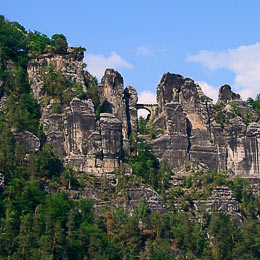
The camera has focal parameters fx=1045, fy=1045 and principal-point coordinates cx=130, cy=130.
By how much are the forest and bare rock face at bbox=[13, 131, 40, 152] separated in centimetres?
55

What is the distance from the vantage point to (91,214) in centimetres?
6431

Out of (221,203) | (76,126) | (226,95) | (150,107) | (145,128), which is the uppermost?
(226,95)

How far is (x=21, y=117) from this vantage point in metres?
69.1

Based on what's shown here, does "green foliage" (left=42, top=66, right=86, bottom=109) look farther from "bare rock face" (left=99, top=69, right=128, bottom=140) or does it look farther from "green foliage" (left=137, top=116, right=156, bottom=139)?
"green foliage" (left=137, top=116, right=156, bottom=139)

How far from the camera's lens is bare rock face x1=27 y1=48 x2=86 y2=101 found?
7344cm

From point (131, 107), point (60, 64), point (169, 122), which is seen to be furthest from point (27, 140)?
point (169, 122)

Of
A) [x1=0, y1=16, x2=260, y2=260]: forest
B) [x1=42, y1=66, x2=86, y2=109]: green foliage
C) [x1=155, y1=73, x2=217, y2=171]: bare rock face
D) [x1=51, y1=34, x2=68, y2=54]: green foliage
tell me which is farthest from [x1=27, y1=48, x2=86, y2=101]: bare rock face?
[x1=155, y1=73, x2=217, y2=171]: bare rock face

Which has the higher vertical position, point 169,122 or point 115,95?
point 115,95

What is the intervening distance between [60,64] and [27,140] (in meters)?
8.34

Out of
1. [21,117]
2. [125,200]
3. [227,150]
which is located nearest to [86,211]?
[125,200]

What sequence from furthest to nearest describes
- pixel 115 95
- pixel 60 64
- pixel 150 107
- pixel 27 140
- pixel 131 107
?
pixel 150 107, pixel 131 107, pixel 60 64, pixel 115 95, pixel 27 140

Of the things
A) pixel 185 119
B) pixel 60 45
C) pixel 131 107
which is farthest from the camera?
pixel 131 107

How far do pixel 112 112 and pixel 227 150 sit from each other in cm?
853

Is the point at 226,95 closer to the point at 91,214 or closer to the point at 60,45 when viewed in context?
the point at 60,45
